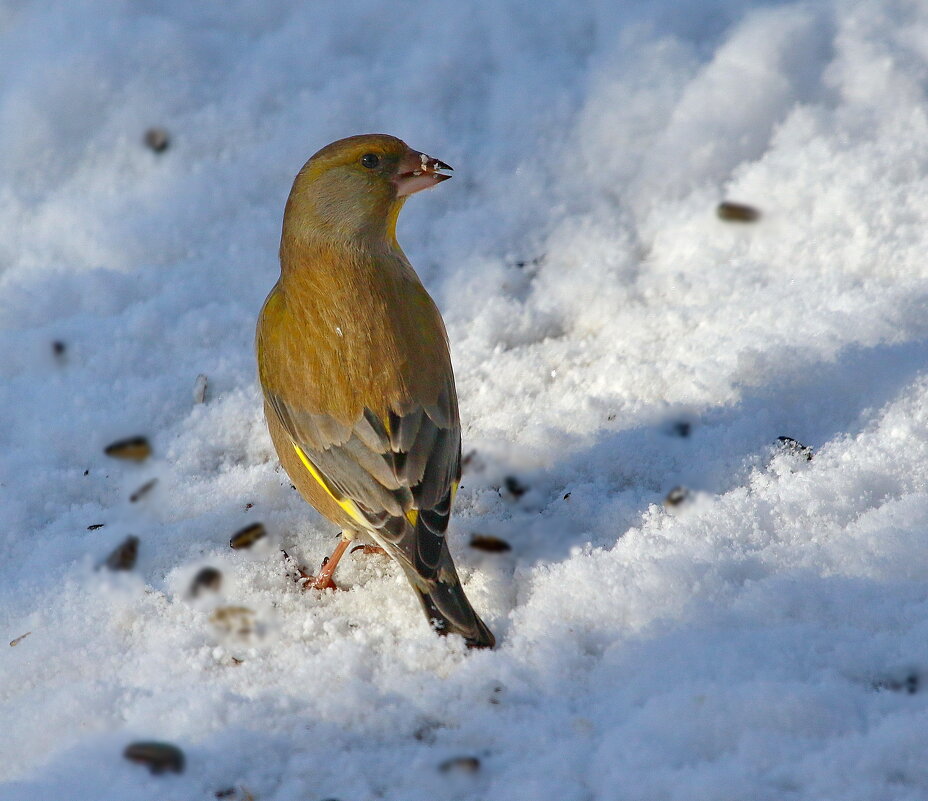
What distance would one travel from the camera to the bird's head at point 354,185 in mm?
3627

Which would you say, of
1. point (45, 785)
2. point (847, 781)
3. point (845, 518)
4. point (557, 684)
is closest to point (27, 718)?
point (45, 785)

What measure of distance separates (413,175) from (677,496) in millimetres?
1471

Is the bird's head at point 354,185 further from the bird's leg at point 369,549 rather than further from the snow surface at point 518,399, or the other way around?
the bird's leg at point 369,549

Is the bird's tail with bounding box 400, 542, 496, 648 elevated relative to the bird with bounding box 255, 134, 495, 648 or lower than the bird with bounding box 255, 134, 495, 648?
lower

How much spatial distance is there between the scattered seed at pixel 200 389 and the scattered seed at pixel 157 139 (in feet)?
4.99

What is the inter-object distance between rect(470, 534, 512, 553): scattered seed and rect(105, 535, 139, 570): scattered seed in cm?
115

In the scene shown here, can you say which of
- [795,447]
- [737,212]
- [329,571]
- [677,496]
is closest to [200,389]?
[329,571]

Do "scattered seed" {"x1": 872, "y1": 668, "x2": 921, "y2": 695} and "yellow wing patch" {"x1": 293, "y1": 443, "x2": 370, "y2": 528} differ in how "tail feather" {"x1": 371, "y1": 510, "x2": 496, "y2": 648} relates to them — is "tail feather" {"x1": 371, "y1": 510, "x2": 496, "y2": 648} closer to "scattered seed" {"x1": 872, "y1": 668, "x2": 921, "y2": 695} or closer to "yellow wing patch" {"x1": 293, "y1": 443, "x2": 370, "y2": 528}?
"yellow wing patch" {"x1": 293, "y1": 443, "x2": 370, "y2": 528}

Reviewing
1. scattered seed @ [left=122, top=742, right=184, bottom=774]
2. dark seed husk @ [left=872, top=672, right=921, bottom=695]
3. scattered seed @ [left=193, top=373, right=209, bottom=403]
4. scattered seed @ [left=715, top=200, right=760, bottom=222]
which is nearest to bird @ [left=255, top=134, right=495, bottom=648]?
scattered seed @ [left=193, top=373, right=209, bottom=403]

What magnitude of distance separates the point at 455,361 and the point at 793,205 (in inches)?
68.2

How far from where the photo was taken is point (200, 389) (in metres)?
4.25

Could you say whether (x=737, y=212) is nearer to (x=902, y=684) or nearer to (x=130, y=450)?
(x=902, y=684)

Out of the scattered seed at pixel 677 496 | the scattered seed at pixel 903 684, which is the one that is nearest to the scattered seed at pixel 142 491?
the scattered seed at pixel 677 496

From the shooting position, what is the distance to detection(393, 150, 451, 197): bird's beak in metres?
3.70
